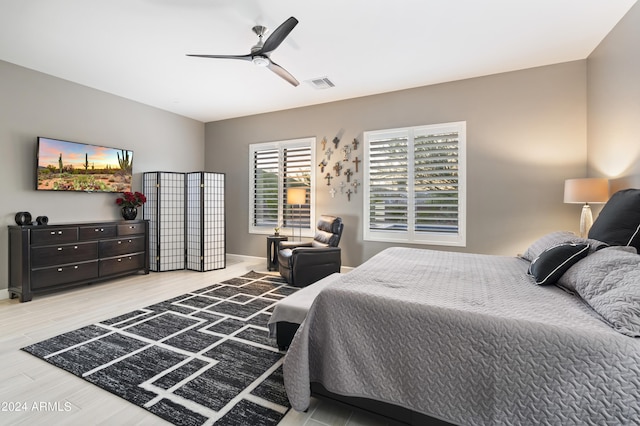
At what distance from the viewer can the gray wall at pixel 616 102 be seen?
8.75ft

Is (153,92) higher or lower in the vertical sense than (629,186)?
higher

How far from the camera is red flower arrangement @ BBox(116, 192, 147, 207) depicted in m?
4.90

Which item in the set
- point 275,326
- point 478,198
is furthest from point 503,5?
point 275,326

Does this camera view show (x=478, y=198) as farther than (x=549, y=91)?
Yes

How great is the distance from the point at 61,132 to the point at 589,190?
267 inches

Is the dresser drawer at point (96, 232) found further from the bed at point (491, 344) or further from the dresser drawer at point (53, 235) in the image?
the bed at point (491, 344)

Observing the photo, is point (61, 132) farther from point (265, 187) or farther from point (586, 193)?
point (586, 193)

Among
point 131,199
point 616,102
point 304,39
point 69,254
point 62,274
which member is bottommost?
point 62,274

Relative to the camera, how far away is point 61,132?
4.29 meters

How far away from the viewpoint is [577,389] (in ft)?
3.68

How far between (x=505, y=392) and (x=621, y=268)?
86 centimetres

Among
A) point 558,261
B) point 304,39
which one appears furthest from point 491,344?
point 304,39

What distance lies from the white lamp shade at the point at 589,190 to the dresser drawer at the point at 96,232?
19.9 feet

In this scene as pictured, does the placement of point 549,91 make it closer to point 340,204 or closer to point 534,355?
point 340,204
